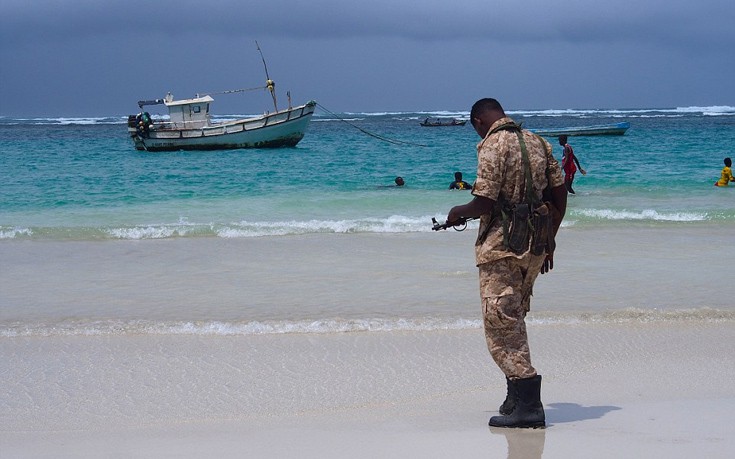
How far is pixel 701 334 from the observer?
595 centimetres

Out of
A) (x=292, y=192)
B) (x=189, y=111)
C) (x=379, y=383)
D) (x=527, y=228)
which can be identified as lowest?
(x=292, y=192)

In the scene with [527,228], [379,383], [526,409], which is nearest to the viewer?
[527,228]

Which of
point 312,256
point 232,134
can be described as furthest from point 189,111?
point 312,256

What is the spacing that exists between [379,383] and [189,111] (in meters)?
35.5

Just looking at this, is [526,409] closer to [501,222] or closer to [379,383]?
[501,222]

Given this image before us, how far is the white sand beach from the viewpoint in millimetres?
3893

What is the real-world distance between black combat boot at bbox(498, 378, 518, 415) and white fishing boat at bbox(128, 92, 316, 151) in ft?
115

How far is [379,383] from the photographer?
16.2 ft

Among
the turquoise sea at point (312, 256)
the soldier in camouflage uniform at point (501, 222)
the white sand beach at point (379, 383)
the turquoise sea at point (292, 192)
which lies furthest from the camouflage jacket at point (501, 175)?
the turquoise sea at point (312, 256)

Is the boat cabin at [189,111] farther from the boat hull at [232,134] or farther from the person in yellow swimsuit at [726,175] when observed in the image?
the person in yellow swimsuit at [726,175]

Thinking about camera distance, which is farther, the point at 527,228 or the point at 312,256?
the point at 312,256

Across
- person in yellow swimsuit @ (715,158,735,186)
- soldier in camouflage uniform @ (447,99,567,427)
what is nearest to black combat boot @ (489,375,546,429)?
soldier in camouflage uniform @ (447,99,567,427)

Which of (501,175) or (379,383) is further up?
(501,175)

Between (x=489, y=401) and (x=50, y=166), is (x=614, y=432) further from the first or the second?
(x=50, y=166)
